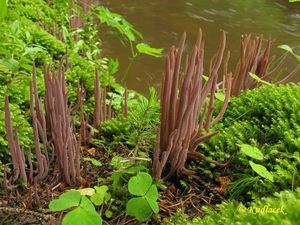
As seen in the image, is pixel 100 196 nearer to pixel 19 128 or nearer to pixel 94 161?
pixel 94 161

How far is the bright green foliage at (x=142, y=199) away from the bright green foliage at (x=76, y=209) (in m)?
0.14

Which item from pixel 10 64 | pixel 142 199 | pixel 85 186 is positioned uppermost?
pixel 10 64

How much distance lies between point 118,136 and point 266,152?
670mm

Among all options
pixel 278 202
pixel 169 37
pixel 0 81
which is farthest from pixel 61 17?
pixel 278 202

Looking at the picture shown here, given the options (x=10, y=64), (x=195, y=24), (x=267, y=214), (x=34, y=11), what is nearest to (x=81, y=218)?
(x=267, y=214)

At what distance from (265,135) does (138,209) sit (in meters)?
0.74

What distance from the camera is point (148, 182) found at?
1254 mm

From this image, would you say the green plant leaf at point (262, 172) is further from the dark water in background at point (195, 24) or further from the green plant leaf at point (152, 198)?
the dark water in background at point (195, 24)

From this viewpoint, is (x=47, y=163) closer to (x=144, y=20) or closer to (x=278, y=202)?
(x=278, y=202)

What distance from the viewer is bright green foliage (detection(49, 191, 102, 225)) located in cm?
110

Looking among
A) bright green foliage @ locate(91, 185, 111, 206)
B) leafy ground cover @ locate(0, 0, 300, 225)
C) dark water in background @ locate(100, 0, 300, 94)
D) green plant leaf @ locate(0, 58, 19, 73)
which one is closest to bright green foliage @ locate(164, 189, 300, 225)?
leafy ground cover @ locate(0, 0, 300, 225)

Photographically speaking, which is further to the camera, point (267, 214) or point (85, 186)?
point (85, 186)

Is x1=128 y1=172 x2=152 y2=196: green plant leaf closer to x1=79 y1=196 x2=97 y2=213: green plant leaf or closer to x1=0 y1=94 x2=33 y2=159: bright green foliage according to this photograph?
x1=79 y1=196 x2=97 y2=213: green plant leaf

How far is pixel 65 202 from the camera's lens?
114cm
